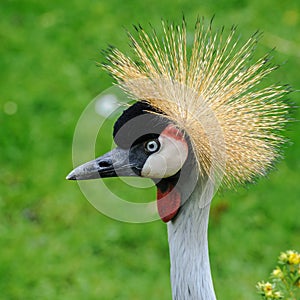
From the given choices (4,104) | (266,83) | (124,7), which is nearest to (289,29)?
(266,83)

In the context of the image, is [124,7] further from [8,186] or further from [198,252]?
[198,252]

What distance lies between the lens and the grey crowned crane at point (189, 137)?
4.89ft

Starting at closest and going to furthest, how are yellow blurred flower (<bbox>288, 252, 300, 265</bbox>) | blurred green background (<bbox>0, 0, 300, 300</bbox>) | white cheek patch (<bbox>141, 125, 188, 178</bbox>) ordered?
white cheek patch (<bbox>141, 125, 188, 178</bbox>) → yellow blurred flower (<bbox>288, 252, 300, 265</bbox>) → blurred green background (<bbox>0, 0, 300, 300</bbox>)

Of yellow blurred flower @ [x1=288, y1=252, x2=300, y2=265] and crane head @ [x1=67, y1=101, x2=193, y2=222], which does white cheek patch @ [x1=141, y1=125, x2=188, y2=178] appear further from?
yellow blurred flower @ [x1=288, y1=252, x2=300, y2=265]

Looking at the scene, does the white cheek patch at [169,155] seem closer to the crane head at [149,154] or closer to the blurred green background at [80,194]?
the crane head at [149,154]

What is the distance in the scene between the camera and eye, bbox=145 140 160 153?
150 centimetres

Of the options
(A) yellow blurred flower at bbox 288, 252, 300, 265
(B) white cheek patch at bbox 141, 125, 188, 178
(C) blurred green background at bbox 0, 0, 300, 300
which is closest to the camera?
(B) white cheek patch at bbox 141, 125, 188, 178

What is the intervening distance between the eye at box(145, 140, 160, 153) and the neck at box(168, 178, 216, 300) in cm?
14

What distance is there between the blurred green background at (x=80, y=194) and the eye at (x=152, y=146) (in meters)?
0.84

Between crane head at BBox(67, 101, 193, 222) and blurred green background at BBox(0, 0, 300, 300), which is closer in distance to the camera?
crane head at BBox(67, 101, 193, 222)

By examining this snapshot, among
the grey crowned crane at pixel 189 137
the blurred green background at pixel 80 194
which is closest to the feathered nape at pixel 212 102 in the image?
the grey crowned crane at pixel 189 137

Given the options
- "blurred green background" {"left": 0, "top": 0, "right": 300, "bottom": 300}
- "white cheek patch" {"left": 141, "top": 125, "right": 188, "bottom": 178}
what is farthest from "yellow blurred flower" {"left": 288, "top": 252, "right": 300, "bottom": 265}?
"blurred green background" {"left": 0, "top": 0, "right": 300, "bottom": 300}

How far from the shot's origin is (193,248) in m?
1.56

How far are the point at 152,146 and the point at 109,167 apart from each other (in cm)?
11
